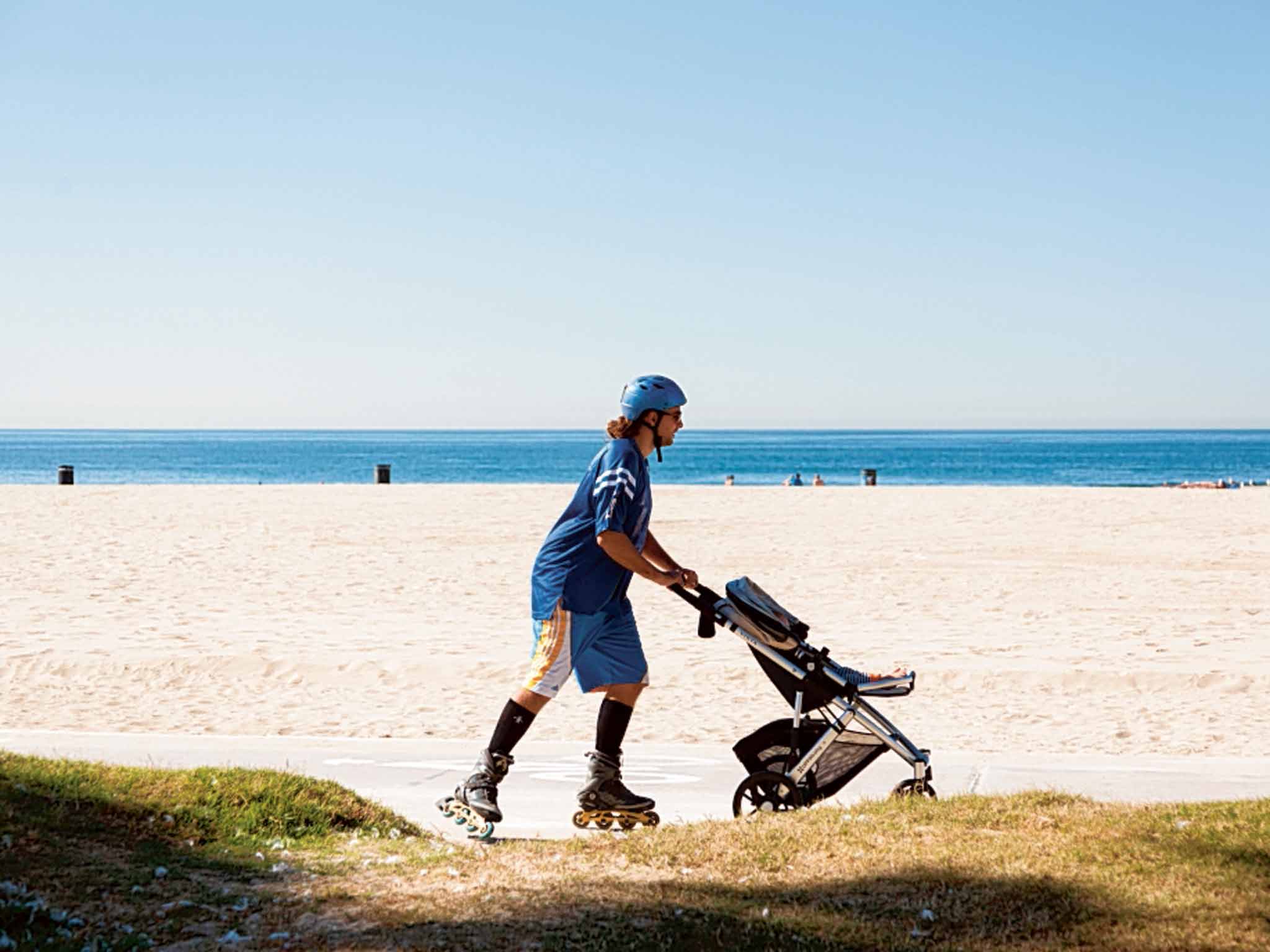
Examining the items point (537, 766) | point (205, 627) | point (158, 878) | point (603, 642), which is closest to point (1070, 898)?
point (603, 642)

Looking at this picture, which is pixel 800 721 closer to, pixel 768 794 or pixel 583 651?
pixel 768 794

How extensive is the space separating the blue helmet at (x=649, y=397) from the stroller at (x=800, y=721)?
2.53 ft

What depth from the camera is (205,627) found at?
1316cm

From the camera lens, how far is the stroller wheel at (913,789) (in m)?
5.98

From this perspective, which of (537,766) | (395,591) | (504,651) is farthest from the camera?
(395,591)

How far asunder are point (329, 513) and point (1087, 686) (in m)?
21.5

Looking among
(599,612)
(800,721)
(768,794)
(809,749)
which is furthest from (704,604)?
(768,794)

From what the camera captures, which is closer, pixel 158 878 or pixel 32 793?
pixel 158 878

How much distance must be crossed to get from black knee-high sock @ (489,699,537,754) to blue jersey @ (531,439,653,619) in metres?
0.41

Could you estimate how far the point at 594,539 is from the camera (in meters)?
5.86

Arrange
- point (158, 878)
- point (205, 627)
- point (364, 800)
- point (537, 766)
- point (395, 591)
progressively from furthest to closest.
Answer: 1. point (395, 591)
2. point (205, 627)
3. point (537, 766)
4. point (364, 800)
5. point (158, 878)

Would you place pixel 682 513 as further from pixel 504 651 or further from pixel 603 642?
pixel 603 642

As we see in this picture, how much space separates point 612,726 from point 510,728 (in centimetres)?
43

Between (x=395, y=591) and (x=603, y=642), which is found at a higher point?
(x=603, y=642)
